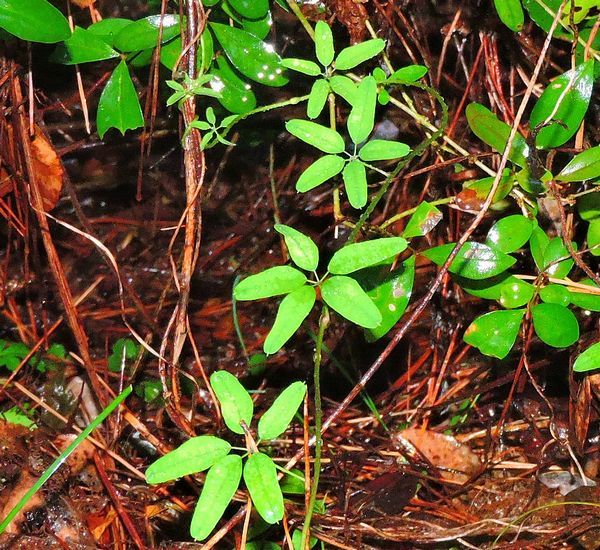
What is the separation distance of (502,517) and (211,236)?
1.20m

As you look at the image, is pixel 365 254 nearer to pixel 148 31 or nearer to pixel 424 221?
pixel 424 221

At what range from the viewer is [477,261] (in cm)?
142

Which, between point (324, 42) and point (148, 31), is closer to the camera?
point (324, 42)

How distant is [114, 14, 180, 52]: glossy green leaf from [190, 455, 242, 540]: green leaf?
3.26ft

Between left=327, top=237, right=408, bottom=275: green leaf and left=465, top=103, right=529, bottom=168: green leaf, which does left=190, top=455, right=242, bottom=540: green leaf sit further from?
left=465, top=103, right=529, bottom=168: green leaf

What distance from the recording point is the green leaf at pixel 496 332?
56.4 inches

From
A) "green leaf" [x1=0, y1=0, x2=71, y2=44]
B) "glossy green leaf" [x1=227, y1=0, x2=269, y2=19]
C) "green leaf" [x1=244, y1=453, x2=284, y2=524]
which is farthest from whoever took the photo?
"glossy green leaf" [x1=227, y1=0, x2=269, y2=19]

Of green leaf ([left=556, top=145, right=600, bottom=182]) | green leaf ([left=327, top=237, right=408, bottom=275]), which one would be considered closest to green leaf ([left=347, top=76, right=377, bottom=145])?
green leaf ([left=327, top=237, right=408, bottom=275])

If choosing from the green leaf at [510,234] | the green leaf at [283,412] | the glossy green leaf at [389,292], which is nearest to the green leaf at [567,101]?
the green leaf at [510,234]

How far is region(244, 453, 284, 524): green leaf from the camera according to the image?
113 cm

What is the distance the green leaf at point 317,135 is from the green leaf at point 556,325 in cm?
57

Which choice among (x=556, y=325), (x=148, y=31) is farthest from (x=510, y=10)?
(x=148, y=31)

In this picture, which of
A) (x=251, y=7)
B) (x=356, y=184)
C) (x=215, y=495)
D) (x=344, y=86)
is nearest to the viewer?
(x=215, y=495)

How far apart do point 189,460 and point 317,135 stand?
679 mm
